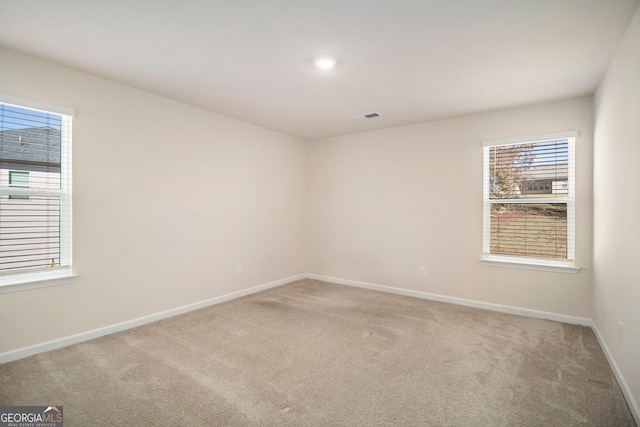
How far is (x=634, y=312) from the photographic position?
78.1 inches

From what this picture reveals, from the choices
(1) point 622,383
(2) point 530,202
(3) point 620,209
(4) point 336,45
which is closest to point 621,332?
(1) point 622,383

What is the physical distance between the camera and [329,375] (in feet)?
7.80

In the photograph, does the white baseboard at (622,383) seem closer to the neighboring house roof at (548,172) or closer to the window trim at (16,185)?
the neighboring house roof at (548,172)

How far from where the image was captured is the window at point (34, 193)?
8.45 feet

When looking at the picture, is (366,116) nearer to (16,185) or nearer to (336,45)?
(336,45)

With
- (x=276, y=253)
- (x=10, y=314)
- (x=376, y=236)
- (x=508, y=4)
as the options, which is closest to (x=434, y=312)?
(x=376, y=236)

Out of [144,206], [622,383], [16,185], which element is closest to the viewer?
[622,383]

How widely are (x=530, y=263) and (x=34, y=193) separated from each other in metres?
5.10

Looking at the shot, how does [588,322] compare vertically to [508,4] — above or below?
below

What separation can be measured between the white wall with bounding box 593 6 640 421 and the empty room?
0.10ft

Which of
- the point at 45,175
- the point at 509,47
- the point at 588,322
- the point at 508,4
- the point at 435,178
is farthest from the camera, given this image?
the point at 435,178

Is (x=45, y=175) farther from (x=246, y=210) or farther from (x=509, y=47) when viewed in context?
(x=509, y=47)

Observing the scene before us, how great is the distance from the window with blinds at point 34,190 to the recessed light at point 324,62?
2.33m

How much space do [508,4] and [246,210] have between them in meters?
3.71
